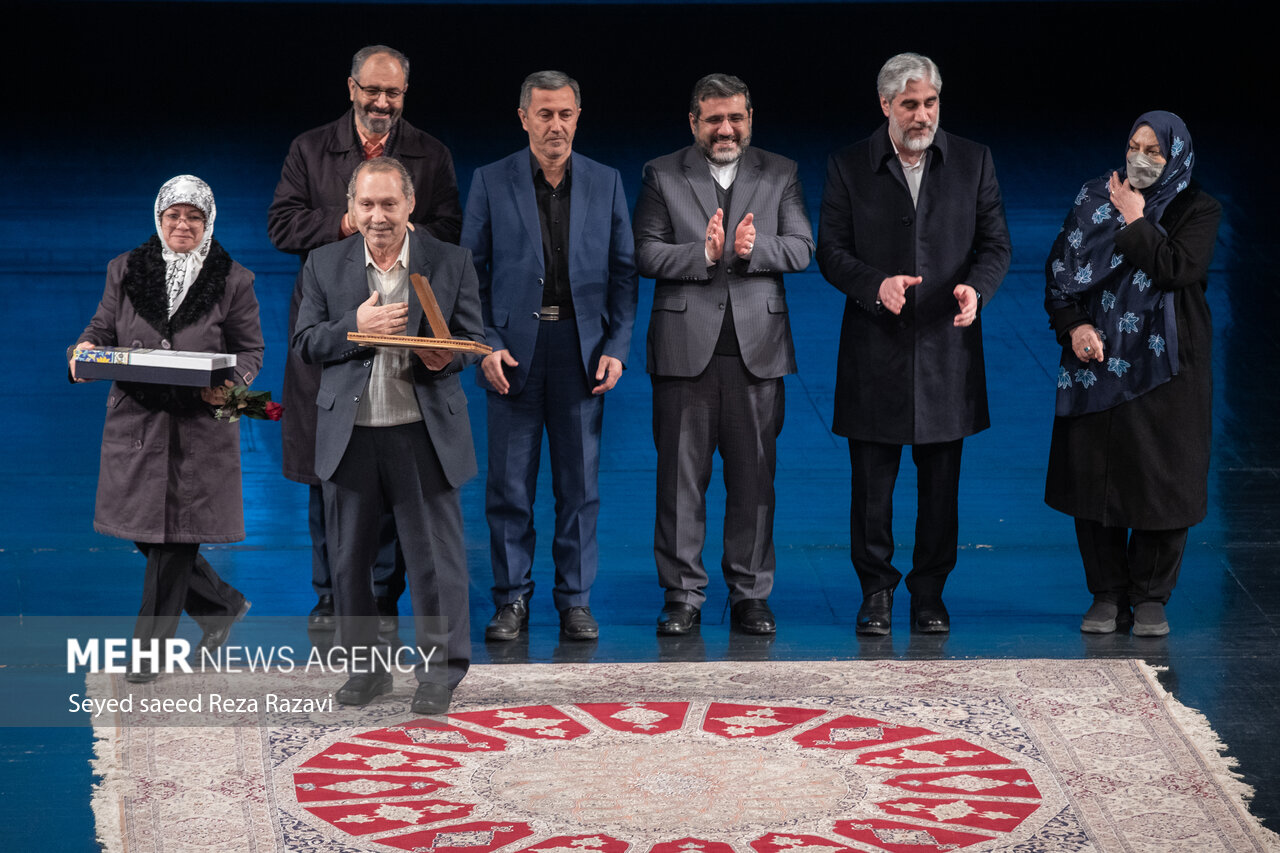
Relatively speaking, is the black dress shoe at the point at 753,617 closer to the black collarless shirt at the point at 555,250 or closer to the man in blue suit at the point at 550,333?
the man in blue suit at the point at 550,333

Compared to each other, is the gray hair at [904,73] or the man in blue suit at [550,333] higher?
the gray hair at [904,73]

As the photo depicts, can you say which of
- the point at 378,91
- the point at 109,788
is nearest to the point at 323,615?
the point at 109,788

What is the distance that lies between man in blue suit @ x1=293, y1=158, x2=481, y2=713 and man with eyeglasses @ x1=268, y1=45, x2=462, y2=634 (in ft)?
1.87

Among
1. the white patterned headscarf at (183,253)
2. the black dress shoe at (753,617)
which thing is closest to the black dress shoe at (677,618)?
the black dress shoe at (753,617)

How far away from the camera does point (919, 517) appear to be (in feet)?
17.6

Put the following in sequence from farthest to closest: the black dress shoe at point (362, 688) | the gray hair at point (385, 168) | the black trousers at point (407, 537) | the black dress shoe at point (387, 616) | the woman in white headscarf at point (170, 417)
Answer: the black dress shoe at point (387, 616) → the woman in white headscarf at point (170, 417) → the black dress shoe at point (362, 688) → the black trousers at point (407, 537) → the gray hair at point (385, 168)

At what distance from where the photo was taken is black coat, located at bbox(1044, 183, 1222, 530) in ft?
16.8

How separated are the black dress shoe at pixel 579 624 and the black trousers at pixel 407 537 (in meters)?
0.61

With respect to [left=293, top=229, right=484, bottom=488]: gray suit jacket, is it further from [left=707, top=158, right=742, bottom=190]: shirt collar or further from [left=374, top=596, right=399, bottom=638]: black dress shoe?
[left=707, top=158, right=742, bottom=190]: shirt collar

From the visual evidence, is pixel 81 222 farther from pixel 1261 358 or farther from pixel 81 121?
pixel 1261 358

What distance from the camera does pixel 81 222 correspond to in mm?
10141

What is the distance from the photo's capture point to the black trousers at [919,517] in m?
5.31

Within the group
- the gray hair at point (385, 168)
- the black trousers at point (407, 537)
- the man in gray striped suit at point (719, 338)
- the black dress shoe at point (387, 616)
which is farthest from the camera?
the man in gray striped suit at point (719, 338)

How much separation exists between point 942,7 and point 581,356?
1008cm
